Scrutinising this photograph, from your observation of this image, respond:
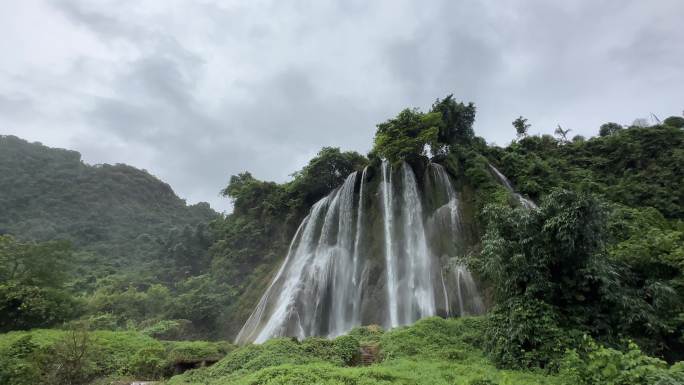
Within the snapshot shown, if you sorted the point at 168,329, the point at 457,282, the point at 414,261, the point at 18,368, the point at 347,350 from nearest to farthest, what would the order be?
the point at 18,368 < the point at 347,350 < the point at 457,282 < the point at 414,261 < the point at 168,329

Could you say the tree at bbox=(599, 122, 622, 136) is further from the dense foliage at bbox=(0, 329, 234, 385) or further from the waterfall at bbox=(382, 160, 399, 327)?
the dense foliage at bbox=(0, 329, 234, 385)

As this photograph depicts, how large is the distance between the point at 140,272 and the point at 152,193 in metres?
28.7

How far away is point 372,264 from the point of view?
19.0m

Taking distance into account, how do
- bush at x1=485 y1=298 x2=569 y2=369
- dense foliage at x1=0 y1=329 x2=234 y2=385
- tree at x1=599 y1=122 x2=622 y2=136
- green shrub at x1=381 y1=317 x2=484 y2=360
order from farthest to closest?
tree at x1=599 y1=122 x2=622 y2=136 → green shrub at x1=381 y1=317 x2=484 y2=360 → dense foliage at x1=0 y1=329 x2=234 y2=385 → bush at x1=485 y1=298 x2=569 y2=369

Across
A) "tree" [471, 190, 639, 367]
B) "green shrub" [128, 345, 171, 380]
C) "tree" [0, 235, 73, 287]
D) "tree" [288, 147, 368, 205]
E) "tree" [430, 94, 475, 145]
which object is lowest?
"green shrub" [128, 345, 171, 380]

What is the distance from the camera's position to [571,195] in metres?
9.17

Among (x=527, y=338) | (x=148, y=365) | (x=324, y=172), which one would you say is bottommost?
(x=148, y=365)

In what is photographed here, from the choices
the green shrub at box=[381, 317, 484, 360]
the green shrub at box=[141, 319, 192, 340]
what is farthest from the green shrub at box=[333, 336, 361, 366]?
the green shrub at box=[141, 319, 192, 340]

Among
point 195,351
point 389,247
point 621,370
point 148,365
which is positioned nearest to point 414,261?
point 389,247

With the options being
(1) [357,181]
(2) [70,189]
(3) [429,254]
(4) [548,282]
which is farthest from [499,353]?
(2) [70,189]

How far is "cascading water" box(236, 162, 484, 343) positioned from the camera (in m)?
16.5

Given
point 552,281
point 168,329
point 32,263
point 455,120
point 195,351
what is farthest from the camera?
point 455,120

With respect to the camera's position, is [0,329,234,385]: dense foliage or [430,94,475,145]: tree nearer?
[0,329,234,385]: dense foliage

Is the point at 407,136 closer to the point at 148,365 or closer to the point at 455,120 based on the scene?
the point at 455,120
